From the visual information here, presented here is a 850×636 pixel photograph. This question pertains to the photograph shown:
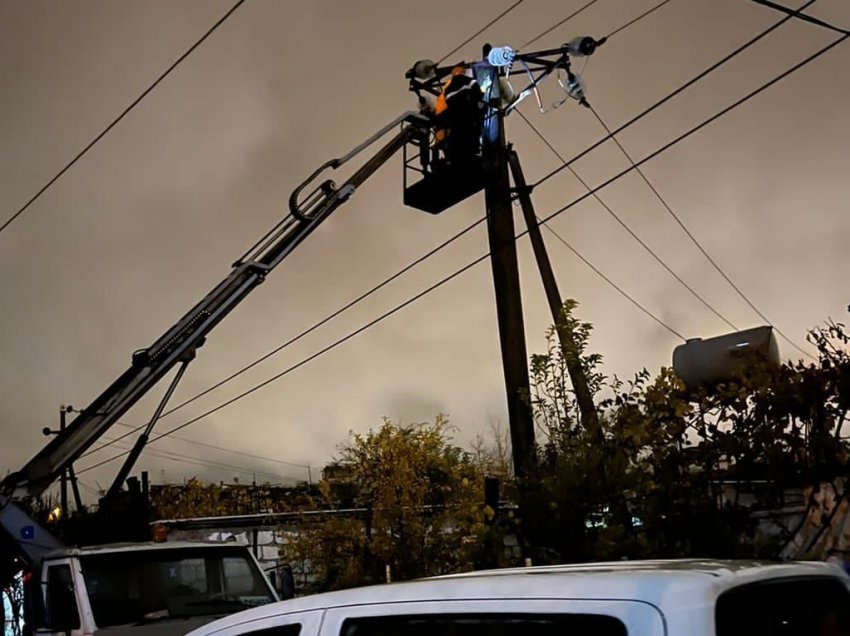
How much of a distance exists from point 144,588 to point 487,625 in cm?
694

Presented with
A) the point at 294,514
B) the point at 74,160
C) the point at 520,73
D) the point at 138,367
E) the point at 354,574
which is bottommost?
the point at 354,574

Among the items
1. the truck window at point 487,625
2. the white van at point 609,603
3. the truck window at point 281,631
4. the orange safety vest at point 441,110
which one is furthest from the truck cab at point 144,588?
the orange safety vest at point 441,110

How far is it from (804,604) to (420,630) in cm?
97

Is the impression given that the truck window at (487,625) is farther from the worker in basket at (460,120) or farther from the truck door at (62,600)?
the worker in basket at (460,120)

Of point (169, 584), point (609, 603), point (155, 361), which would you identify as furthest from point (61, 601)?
point (609, 603)

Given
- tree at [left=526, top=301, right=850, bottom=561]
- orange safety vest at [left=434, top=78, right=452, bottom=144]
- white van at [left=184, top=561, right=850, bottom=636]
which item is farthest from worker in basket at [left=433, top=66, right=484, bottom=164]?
white van at [left=184, top=561, right=850, bottom=636]

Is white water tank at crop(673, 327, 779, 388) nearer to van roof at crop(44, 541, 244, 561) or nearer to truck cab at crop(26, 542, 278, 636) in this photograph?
truck cab at crop(26, 542, 278, 636)

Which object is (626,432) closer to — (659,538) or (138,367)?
(659,538)

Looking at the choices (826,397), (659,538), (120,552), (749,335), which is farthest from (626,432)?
(120,552)

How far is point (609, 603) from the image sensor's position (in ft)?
6.68

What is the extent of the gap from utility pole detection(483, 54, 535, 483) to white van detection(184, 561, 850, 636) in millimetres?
7073

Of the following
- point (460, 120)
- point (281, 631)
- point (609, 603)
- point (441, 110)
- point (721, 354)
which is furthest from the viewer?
point (441, 110)

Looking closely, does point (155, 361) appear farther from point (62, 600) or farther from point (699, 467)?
point (699, 467)

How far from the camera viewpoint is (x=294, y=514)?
46.0 feet
